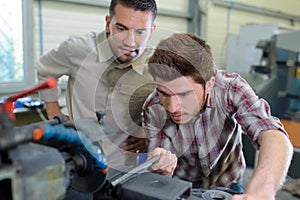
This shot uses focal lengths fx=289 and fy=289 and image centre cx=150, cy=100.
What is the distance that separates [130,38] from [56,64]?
1.60 feet

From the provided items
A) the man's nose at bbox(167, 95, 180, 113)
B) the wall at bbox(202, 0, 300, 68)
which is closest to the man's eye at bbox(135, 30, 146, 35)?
the man's nose at bbox(167, 95, 180, 113)

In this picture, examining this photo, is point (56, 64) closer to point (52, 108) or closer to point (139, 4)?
point (52, 108)

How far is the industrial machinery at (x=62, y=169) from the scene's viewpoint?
1.19ft

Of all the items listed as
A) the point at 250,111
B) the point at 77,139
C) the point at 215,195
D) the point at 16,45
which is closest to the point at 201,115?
the point at 250,111

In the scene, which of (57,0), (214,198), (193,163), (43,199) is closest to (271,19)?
(57,0)

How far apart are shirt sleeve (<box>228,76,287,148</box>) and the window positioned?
5.68 feet

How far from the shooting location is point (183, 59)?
3.05 feet

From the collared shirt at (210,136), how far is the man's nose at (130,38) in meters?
0.21

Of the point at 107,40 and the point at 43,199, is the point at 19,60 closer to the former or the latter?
the point at 107,40

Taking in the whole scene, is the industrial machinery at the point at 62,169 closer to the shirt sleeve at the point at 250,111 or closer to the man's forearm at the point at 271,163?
the man's forearm at the point at 271,163

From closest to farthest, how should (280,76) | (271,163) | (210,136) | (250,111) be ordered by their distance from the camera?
(271,163) < (250,111) < (210,136) < (280,76)

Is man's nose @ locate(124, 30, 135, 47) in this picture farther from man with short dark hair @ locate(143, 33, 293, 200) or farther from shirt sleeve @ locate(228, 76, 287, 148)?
shirt sleeve @ locate(228, 76, 287, 148)

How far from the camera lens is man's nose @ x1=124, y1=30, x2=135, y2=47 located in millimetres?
1098

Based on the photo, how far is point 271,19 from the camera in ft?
14.5
